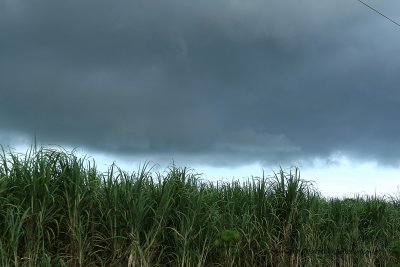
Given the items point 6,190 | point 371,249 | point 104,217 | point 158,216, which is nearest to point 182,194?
point 158,216

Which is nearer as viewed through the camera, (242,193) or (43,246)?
(43,246)

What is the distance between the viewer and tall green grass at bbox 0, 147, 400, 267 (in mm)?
6371

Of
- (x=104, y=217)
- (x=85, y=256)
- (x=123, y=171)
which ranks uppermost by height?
(x=123, y=171)

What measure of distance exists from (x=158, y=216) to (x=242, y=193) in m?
2.42

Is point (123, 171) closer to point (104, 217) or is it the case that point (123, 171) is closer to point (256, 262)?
point (104, 217)

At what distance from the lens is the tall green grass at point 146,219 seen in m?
6.37

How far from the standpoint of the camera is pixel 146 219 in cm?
718

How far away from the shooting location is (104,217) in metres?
7.00

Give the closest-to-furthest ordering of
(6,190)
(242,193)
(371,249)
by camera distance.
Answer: (6,190) < (242,193) < (371,249)

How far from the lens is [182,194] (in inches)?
304

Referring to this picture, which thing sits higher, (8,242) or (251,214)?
(251,214)

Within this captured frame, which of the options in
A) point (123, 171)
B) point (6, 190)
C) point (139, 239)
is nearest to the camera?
point (6, 190)

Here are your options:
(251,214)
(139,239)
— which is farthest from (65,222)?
(251,214)

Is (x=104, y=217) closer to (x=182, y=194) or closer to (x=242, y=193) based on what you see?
(x=182, y=194)
